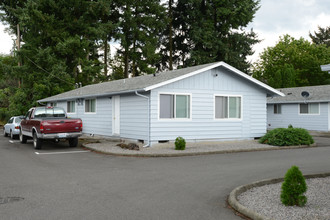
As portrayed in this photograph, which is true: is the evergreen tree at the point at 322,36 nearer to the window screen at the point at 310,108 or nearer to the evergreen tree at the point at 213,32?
the evergreen tree at the point at 213,32

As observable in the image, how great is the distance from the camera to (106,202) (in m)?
6.40

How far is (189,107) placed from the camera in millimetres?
16891

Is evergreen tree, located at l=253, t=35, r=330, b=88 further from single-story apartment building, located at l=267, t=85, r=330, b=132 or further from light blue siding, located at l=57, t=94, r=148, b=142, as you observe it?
light blue siding, located at l=57, t=94, r=148, b=142

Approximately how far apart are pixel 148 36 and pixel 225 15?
10.2 metres

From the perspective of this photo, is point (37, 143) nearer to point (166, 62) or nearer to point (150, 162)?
point (150, 162)

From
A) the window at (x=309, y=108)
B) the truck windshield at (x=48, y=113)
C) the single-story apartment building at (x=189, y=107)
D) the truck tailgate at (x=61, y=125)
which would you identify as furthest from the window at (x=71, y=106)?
the window at (x=309, y=108)

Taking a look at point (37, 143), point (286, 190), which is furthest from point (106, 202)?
point (37, 143)

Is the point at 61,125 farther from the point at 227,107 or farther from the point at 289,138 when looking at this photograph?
the point at 289,138

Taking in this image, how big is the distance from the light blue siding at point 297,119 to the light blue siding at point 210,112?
9.23m

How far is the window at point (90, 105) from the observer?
2172cm

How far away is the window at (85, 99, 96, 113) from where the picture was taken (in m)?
21.7

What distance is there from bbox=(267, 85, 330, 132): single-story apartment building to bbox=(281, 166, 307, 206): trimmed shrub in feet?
72.2

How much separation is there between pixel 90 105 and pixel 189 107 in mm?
8453

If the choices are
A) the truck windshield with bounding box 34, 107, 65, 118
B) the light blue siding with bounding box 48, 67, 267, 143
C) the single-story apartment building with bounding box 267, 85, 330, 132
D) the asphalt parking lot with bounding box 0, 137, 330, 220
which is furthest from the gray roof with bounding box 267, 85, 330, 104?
the truck windshield with bounding box 34, 107, 65, 118
